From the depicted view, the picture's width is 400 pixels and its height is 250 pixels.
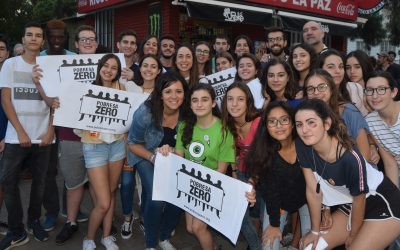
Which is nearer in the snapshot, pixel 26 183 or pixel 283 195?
pixel 283 195

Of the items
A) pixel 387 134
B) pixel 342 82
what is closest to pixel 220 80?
pixel 342 82

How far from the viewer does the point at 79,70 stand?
4352mm

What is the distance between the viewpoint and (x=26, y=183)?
616cm

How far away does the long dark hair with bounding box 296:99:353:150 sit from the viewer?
2928mm

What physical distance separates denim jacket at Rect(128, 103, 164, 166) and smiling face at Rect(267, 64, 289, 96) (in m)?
1.25

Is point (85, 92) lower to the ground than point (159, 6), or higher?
lower

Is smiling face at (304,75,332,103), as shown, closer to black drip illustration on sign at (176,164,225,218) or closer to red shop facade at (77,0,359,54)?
black drip illustration on sign at (176,164,225,218)

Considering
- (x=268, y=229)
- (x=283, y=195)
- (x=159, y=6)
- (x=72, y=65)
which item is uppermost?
(x=159, y=6)

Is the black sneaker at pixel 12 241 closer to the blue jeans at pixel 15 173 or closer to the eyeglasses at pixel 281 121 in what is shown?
the blue jeans at pixel 15 173

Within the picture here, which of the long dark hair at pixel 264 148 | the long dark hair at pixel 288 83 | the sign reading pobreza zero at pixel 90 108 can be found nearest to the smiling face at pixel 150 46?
the sign reading pobreza zero at pixel 90 108

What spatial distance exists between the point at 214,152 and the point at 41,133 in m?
1.94

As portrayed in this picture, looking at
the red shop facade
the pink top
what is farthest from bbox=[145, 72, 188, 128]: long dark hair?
the red shop facade

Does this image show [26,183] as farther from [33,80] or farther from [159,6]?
[159,6]

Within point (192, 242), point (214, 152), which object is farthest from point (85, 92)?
point (192, 242)
